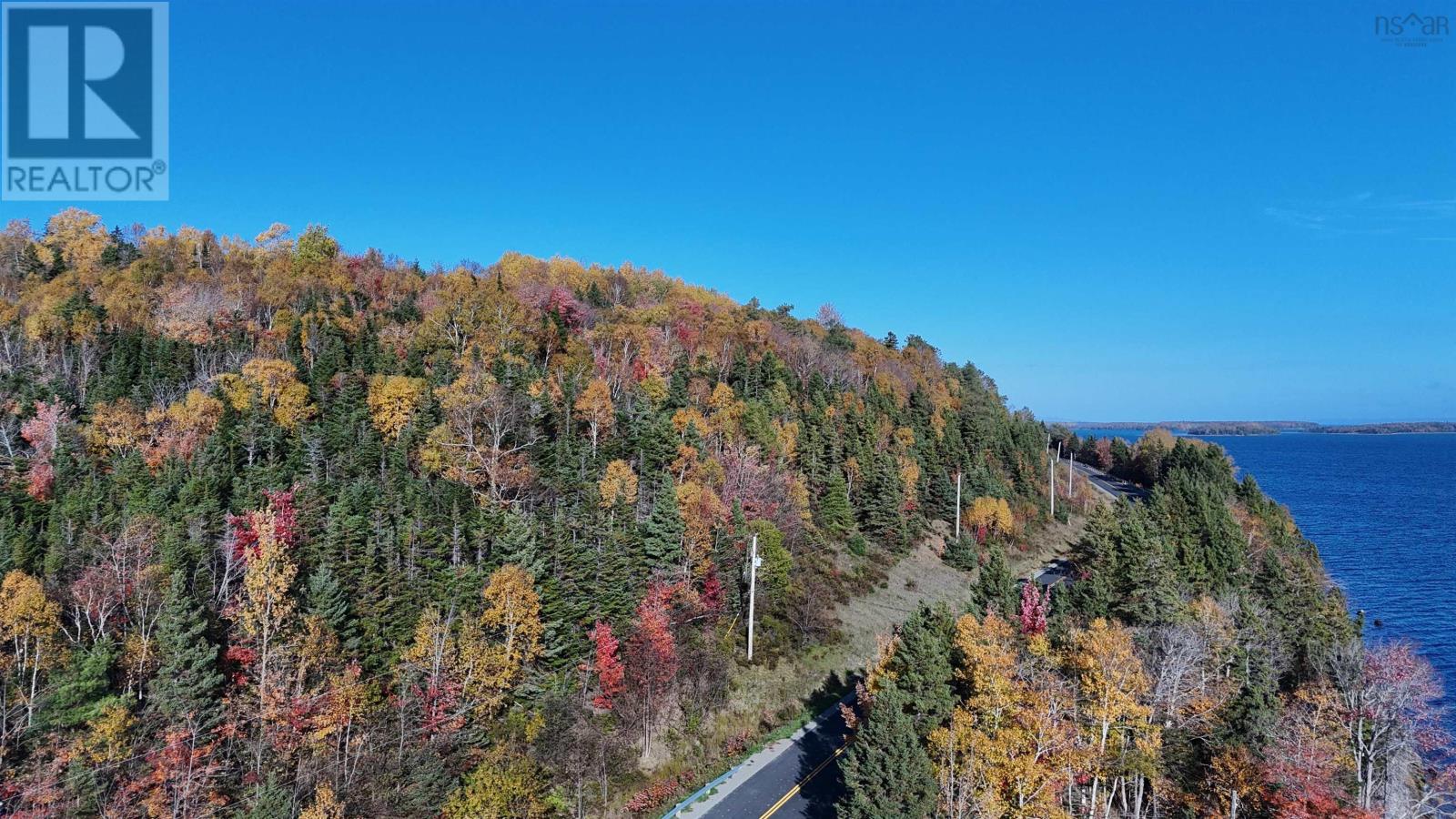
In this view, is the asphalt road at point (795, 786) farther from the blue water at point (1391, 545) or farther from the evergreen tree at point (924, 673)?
the blue water at point (1391, 545)

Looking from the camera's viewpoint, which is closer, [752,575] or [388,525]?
[388,525]

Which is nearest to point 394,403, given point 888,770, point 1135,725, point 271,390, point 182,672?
point 271,390

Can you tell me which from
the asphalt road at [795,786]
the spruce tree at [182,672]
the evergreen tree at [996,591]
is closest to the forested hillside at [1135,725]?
the evergreen tree at [996,591]

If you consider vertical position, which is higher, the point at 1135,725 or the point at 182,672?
the point at 182,672

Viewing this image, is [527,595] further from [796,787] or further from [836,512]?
[836,512]

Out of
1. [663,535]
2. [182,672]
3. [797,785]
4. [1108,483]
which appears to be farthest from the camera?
[1108,483]

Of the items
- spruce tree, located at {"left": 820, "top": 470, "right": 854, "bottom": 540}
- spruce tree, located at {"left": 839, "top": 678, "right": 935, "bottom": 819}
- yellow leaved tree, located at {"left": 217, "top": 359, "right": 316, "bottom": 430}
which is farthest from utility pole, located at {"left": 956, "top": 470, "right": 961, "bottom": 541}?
yellow leaved tree, located at {"left": 217, "top": 359, "right": 316, "bottom": 430}

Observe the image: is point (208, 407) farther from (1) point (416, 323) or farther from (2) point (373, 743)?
(2) point (373, 743)
